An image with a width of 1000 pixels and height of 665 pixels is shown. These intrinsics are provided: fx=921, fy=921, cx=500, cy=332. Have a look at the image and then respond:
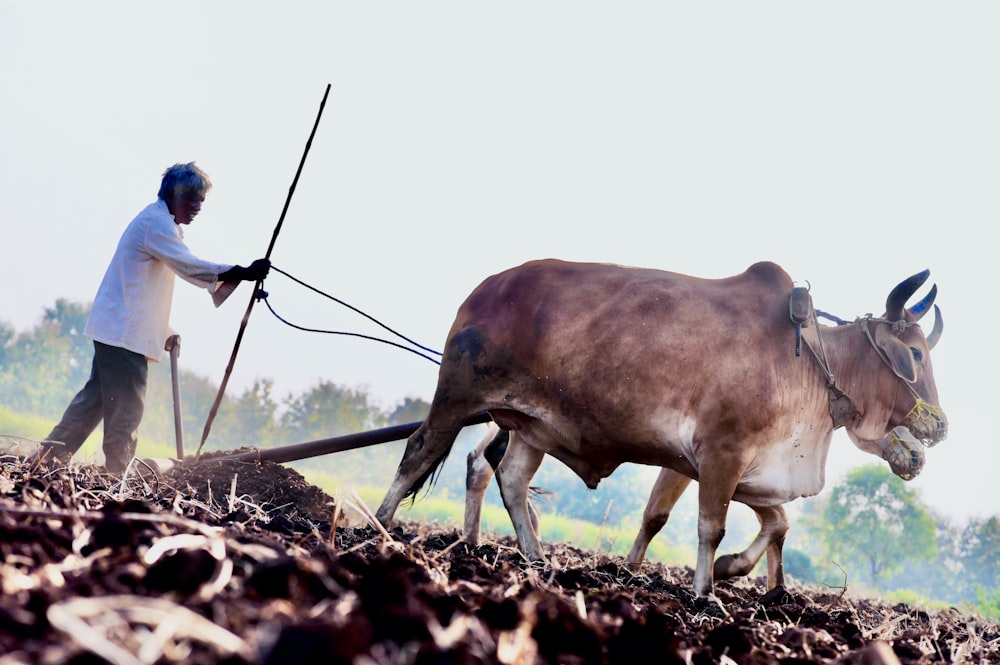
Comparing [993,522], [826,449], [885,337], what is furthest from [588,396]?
[993,522]

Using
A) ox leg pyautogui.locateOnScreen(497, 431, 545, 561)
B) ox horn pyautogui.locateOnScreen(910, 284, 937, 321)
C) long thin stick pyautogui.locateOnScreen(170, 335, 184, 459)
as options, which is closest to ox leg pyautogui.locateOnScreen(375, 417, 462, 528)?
ox leg pyautogui.locateOnScreen(497, 431, 545, 561)

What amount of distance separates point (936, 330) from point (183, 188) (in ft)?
16.2

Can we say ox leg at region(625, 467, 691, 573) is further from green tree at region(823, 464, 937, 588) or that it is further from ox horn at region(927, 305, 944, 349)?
green tree at region(823, 464, 937, 588)

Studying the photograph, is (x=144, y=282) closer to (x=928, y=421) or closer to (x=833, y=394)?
(x=833, y=394)

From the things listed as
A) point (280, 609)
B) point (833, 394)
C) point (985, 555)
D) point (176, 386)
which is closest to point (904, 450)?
point (833, 394)

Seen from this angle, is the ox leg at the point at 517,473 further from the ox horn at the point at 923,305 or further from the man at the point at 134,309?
the ox horn at the point at 923,305

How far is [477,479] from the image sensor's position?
20.2ft

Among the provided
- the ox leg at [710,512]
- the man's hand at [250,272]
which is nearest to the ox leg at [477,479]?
the ox leg at [710,512]

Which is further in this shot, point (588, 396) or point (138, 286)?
point (138, 286)

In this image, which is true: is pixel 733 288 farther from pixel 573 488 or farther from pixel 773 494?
pixel 573 488

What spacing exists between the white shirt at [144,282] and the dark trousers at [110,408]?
0.36ft

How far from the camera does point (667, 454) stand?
4895 millimetres

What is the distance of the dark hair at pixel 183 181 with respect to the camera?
231 inches

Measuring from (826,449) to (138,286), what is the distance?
4.30 metres
